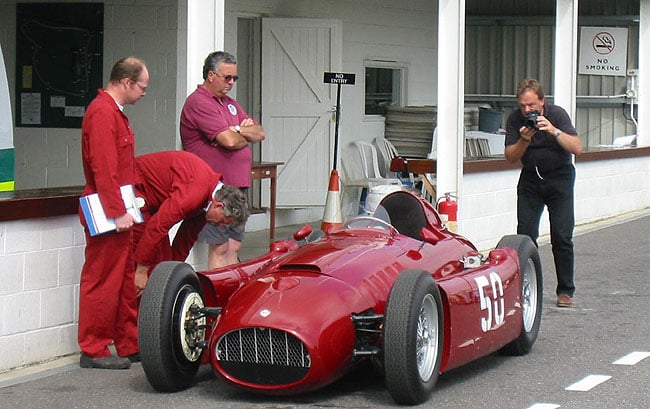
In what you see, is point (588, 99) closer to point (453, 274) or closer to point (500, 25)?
point (500, 25)

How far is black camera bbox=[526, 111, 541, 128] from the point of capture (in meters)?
9.80

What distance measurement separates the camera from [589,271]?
1255cm

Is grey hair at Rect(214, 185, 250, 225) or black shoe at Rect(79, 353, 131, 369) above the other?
grey hair at Rect(214, 185, 250, 225)

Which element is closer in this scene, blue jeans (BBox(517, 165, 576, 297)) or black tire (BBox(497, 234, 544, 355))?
black tire (BBox(497, 234, 544, 355))

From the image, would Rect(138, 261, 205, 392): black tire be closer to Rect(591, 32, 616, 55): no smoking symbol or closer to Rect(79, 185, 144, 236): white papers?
Rect(79, 185, 144, 236): white papers

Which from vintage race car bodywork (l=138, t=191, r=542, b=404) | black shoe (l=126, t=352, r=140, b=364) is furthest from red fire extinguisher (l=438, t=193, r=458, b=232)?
black shoe (l=126, t=352, r=140, b=364)

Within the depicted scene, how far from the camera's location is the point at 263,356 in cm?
663

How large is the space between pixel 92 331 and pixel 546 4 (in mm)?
16547

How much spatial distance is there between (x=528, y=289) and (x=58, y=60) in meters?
6.83

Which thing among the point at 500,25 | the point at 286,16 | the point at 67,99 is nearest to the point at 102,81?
the point at 67,99

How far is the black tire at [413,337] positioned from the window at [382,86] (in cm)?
1067

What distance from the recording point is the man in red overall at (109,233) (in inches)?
304

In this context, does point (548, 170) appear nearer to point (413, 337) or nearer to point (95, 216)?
point (413, 337)

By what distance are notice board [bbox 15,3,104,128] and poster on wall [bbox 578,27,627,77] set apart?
11673 millimetres
